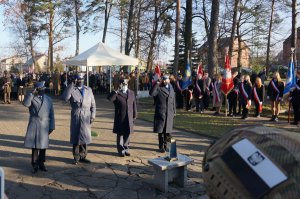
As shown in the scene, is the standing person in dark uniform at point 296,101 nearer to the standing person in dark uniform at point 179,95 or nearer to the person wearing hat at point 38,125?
the standing person in dark uniform at point 179,95

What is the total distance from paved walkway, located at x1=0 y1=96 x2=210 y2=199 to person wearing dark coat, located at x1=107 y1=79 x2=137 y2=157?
1.07ft

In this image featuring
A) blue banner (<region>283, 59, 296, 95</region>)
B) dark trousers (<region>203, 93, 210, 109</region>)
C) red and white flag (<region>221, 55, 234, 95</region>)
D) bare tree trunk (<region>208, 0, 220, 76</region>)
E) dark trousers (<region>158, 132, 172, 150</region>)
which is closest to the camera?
dark trousers (<region>158, 132, 172, 150</region>)

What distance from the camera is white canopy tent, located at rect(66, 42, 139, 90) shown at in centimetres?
1562

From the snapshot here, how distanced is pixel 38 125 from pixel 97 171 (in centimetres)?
142

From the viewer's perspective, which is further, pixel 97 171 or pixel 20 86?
pixel 20 86

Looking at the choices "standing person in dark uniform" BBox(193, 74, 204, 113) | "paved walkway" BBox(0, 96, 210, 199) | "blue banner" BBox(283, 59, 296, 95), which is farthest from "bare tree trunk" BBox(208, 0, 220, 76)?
"paved walkway" BBox(0, 96, 210, 199)

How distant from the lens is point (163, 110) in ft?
28.9

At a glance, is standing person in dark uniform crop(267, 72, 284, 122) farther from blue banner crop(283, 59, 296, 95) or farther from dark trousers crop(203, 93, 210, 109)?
dark trousers crop(203, 93, 210, 109)

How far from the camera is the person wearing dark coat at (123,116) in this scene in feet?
27.2

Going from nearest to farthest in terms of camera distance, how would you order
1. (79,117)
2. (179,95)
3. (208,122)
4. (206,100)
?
(79,117) < (208,122) < (206,100) < (179,95)

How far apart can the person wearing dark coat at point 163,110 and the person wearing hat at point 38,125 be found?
2.48 meters

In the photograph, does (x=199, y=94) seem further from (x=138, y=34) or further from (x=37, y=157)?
(x=138, y=34)

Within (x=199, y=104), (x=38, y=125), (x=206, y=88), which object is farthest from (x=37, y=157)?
(x=206, y=88)

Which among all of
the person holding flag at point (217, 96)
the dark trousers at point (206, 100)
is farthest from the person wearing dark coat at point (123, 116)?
the dark trousers at point (206, 100)
